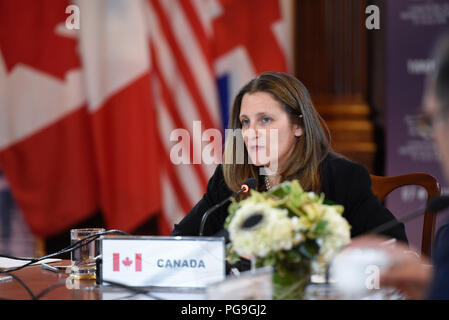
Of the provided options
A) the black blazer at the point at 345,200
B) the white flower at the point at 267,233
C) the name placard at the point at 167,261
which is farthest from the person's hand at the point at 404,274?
the black blazer at the point at 345,200

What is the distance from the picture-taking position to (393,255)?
87 cm

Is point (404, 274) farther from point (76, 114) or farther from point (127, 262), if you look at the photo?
point (76, 114)

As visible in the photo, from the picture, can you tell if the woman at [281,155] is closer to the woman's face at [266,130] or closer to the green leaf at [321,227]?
the woman's face at [266,130]

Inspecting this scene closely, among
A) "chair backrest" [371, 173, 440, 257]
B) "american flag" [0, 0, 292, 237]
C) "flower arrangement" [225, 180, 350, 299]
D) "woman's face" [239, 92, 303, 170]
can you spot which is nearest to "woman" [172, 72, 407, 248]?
"woman's face" [239, 92, 303, 170]

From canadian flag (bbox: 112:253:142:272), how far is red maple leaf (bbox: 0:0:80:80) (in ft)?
7.50

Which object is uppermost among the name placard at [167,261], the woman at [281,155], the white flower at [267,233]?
the woman at [281,155]

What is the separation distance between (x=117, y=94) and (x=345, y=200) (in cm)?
195

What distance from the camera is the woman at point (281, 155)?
173cm

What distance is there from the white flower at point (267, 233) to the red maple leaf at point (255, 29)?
8.06 ft

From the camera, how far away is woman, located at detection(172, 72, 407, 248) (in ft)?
5.68

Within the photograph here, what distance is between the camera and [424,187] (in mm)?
1842

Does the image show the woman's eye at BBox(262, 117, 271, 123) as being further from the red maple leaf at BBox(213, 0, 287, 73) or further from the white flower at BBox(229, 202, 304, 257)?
the red maple leaf at BBox(213, 0, 287, 73)

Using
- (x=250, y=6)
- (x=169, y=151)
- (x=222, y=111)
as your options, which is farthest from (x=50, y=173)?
(x=250, y=6)

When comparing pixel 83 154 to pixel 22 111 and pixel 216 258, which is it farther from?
pixel 216 258
